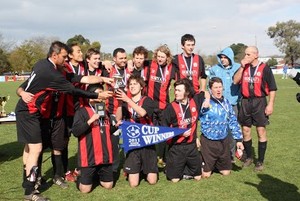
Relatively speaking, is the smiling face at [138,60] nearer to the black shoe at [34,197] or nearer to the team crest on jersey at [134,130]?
the team crest on jersey at [134,130]

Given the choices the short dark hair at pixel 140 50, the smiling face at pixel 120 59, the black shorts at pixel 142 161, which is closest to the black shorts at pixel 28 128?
the black shorts at pixel 142 161

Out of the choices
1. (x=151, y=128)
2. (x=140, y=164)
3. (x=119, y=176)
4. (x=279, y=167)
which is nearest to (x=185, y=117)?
(x=151, y=128)

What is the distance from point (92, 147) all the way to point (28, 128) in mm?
1004

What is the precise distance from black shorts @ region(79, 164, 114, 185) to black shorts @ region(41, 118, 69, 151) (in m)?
0.59

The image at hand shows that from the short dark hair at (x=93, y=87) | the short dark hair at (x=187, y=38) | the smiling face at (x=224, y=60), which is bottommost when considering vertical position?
the short dark hair at (x=93, y=87)

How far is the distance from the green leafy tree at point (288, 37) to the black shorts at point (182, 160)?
78.3 m

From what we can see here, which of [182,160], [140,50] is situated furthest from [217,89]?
[140,50]

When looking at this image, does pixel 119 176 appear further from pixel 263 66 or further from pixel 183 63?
pixel 263 66

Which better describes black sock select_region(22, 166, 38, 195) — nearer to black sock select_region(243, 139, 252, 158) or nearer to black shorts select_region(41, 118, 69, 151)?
black shorts select_region(41, 118, 69, 151)

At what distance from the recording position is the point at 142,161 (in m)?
5.74

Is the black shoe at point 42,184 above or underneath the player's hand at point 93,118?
underneath

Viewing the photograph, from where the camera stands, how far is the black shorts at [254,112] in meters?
6.10

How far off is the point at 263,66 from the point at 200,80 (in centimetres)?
127

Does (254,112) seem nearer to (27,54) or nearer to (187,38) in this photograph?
(187,38)
